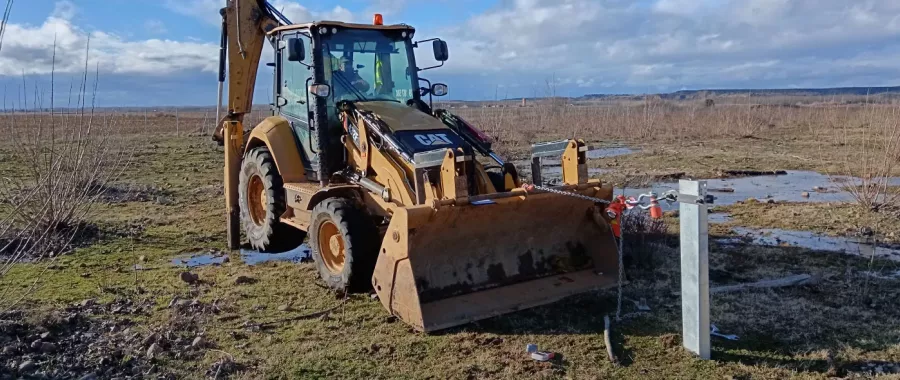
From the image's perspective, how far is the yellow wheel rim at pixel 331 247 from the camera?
668 centimetres

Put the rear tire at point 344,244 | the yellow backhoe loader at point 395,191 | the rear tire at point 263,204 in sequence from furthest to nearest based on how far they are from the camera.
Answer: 1. the rear tire at point 263,204
2. the rear tire at point 344,244
3. the yellow backhoe loader at point 395,191

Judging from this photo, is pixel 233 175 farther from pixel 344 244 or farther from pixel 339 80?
pixel 344 244

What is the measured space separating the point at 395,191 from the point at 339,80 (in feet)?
5.26

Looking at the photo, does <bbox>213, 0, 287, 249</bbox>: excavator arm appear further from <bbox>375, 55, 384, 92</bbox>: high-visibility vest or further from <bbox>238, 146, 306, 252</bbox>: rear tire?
<bbox>375, 55, 384, 92</bbox>: high-visibility vest

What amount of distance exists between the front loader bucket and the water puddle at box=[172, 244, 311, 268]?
2.66 metres

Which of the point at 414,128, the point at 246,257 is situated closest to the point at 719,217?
the point at 414,128

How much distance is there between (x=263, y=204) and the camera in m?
8.76

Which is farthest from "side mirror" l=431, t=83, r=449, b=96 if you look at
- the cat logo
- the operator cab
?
the cat logo

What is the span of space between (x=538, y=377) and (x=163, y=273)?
455 cm

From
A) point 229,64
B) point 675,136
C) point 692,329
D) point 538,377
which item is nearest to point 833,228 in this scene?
point 692,329

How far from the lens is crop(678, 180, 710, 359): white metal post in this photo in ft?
15.3

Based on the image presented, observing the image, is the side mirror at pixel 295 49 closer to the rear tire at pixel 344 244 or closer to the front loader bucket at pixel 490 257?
the rear tire at pixel 344 244

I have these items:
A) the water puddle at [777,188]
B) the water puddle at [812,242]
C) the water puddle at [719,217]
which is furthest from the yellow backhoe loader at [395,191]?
the water puddle at [777,188]

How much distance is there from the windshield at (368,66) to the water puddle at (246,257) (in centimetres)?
201
